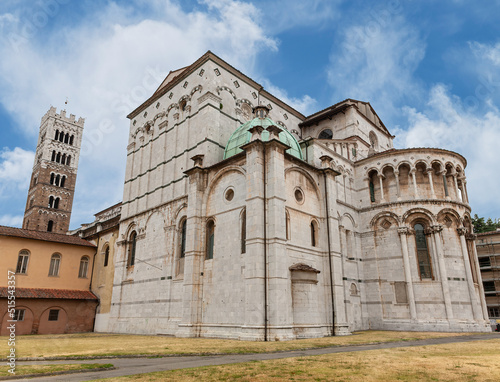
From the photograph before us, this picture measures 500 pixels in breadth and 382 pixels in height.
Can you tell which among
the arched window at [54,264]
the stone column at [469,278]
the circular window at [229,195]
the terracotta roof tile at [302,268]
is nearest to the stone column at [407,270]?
the stone column at [469,278]

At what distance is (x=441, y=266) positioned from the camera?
25844 mm

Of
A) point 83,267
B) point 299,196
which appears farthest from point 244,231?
point 83,267

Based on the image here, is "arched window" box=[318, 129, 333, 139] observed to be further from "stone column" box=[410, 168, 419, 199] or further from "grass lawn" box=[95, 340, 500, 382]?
"grass lawn" box=[95, 340, 500, 382]

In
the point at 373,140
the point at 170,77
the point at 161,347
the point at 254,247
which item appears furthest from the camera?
the point at 373,140

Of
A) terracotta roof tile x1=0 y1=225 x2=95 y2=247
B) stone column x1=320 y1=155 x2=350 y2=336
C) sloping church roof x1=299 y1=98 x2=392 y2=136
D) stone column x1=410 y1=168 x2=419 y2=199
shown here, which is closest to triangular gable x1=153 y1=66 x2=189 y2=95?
sloping church roof x1=299 y1=98 x2=392 y2=136

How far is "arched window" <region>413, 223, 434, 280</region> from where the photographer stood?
26516 mm

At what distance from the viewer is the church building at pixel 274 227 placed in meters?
20.5

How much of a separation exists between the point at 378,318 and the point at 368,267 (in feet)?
12.3

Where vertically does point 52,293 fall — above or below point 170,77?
below

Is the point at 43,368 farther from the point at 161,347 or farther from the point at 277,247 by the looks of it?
the point at 277,247

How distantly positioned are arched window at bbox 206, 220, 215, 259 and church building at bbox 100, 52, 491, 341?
5.4 inches

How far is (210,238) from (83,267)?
18.8 meters

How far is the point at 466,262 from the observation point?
26.5 meters

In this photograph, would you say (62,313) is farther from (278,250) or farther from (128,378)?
(128,378)
